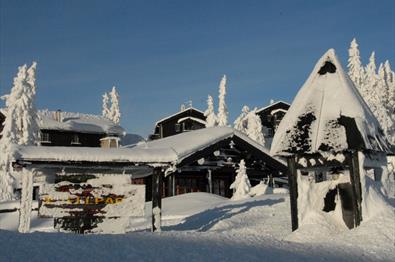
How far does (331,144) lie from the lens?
41.2ft

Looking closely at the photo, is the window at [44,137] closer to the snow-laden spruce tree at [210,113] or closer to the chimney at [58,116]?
the chimney at [58,116]

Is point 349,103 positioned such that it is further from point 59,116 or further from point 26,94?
point 59,116

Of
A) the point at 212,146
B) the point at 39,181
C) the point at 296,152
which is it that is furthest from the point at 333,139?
the point at 212,146

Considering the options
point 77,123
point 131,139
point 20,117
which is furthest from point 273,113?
point 20,117

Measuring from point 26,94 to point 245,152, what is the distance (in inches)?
875

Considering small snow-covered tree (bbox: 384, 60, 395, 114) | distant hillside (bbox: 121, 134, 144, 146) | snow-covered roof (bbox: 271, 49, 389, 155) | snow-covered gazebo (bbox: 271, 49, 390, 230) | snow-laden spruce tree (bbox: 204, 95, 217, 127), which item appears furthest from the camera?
small snow-covered tree (bbox: 384, 60, 395, 114)

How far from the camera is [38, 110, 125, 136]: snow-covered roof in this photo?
50.3 meters

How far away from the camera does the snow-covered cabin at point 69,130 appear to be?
50.0 meters

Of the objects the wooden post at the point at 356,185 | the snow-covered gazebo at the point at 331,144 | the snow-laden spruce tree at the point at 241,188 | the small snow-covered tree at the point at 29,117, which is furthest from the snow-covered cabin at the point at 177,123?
the wooden post at the point at 356,185

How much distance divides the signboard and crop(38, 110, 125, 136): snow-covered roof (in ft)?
116

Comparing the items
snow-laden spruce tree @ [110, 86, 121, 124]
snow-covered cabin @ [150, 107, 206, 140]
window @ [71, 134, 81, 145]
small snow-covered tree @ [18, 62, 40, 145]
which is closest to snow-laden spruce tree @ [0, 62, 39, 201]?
small snow-covered tree @ [18, 62, 40, 145]

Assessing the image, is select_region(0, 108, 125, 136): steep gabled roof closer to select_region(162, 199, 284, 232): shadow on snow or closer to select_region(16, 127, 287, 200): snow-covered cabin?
select_region(16, 127, 287, 200): snow-covered cabin

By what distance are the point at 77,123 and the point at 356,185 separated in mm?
44405

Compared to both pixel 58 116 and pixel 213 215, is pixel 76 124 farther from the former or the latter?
pixel 213 215
